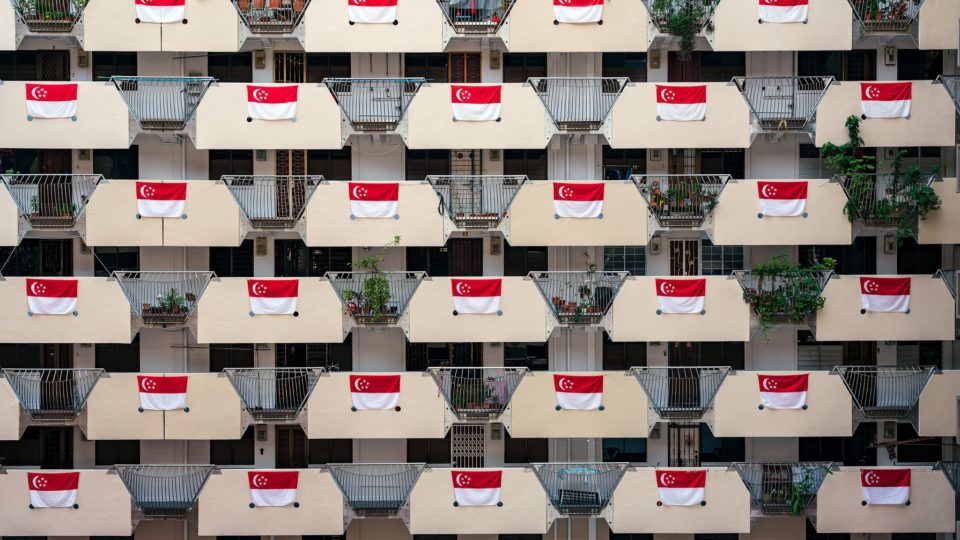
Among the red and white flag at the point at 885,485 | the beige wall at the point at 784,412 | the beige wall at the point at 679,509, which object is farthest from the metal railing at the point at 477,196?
the red and white flag at the point at 885,485

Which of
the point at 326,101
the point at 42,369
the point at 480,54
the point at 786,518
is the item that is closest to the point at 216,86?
the point at 326,101

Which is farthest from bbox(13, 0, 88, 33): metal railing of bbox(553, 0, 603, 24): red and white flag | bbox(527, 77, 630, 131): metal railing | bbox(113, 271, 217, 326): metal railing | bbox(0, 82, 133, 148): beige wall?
bbox(553, 0, 603, 24): red and white flag

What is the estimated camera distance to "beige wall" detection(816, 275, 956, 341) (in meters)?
22.4

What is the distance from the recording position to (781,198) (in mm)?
22344

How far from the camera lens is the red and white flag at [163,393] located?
22328mm

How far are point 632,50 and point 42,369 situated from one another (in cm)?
1509

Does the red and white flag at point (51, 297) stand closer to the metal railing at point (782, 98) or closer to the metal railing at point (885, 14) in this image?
the metal railing at point (782, 98)

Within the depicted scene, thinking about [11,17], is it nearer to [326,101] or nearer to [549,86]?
[326,101]

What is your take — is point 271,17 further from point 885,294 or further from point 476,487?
point 885,294

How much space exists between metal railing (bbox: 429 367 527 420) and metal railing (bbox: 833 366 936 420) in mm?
7240

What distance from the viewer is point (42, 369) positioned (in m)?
23.0

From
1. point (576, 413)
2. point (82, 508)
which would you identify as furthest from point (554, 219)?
point (82, 508)

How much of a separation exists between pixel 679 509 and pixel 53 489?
13.8m

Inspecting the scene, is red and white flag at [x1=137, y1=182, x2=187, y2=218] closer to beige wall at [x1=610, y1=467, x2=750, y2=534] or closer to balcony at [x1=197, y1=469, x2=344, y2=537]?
balcony at [x1=197, y1=469, x2=344, y2=537]
